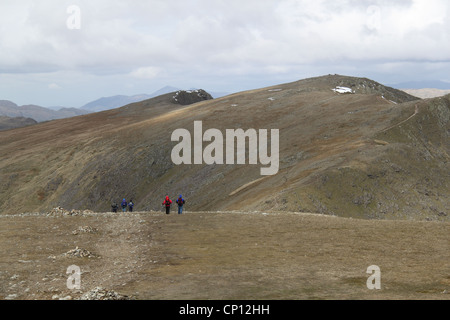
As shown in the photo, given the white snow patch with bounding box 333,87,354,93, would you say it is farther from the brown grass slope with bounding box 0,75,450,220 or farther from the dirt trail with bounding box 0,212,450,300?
A: the dirt trail with bounding box 0,212,450,300

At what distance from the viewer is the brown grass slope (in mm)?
41125

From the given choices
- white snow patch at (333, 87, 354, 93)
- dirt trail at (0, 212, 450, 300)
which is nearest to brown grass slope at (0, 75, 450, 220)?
white snow patch at (333, 87, 354, 93)

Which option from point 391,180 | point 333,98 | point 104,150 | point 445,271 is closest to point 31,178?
point 104,150

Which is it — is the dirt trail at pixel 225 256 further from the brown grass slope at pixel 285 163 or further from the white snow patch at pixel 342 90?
the white snow patch at pixel 342 90

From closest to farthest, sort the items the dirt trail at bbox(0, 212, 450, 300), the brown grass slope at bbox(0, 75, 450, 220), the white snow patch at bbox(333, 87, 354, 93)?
the dirt trail at bbox(0, 212, 450, 300), the brown grass slope at bbox(0, 75, 450, 220), the white snow patch at bbox(333, 87, 354, 93)

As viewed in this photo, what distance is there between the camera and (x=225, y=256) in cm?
2269

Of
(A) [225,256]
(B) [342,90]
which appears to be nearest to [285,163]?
(A) [225,256]

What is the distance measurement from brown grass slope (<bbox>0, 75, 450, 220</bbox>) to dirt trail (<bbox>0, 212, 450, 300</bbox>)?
9831 mm

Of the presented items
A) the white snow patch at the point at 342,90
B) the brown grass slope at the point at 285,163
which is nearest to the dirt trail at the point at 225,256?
the brown grass slope at the point at 285,163

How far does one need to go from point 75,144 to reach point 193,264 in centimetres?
8779

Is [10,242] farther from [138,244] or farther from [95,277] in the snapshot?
[95,277]

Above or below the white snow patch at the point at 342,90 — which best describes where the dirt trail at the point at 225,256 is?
below

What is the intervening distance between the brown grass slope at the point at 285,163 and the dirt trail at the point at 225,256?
32.3 ft

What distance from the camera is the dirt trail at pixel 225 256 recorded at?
1698cm
